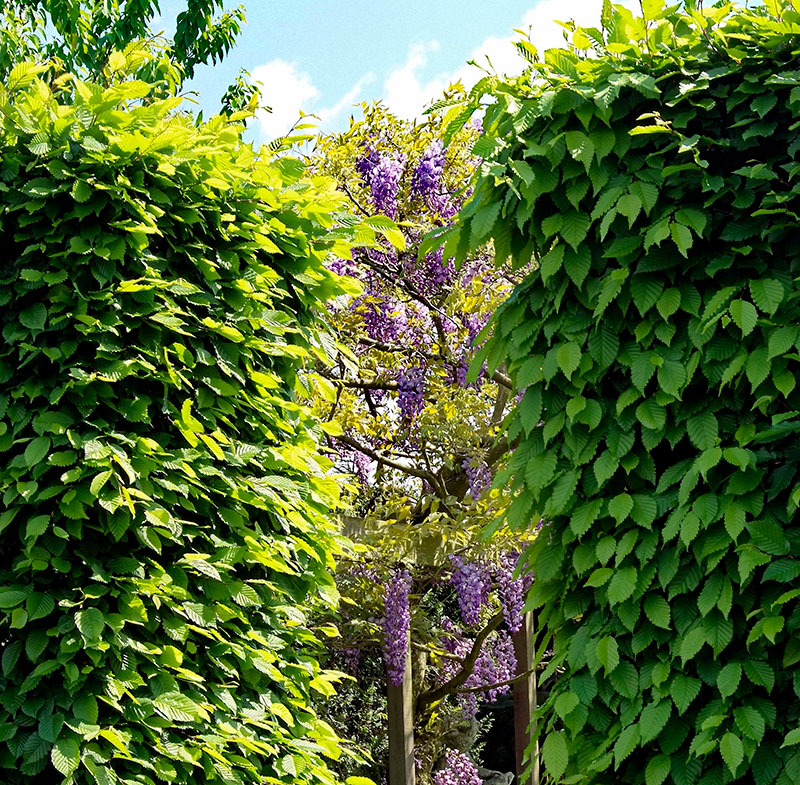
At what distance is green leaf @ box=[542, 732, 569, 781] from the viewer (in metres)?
3.13

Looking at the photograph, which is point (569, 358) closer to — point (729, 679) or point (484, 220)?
point (484, 220)

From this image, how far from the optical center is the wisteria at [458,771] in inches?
336

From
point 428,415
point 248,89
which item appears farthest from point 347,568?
point 248,89

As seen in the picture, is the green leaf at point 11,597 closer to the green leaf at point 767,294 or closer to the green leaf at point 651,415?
the green leaf at point 651,415

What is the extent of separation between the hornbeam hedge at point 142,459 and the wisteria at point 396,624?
3393 mm

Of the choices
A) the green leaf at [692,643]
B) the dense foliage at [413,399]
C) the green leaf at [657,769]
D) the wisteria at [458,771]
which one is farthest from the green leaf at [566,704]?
the wisteria at [458,771]

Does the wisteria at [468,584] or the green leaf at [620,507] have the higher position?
the wisteria at [468,584]

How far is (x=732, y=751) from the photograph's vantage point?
2.75m

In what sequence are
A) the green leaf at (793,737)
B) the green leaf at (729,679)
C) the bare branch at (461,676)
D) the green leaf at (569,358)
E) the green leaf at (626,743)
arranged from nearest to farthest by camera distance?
1. the green leaf at (793,737)
2. the green leaf at (729,679)
3. the green leaf at (626,743)
4. the green leaf at (569,358)
5. the bare branch at (461,676)

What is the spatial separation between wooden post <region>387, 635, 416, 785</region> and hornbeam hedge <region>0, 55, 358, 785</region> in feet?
11.9

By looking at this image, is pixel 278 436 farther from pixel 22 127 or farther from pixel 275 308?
pixel 22 127

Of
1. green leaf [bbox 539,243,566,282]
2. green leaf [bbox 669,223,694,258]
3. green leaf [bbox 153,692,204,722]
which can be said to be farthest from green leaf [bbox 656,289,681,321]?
green leaf [bbox 153,692,204,722]

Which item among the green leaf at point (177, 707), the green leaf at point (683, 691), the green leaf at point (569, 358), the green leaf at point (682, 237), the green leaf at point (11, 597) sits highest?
the green leaf at point (682, 237)

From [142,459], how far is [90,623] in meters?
0.56
